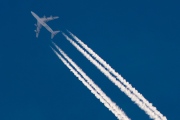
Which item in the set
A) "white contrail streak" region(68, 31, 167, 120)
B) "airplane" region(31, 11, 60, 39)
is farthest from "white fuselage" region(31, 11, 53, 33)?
"white contrail streak" region(68, 31, 167, 120)

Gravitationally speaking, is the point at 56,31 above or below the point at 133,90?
above

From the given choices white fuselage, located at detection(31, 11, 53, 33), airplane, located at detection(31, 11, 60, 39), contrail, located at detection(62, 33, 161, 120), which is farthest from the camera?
white fuselage, located at detection(31, 11, 53, 33)

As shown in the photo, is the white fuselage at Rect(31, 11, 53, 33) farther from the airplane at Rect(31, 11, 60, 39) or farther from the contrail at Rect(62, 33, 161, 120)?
the contrail at Rect(62, 33, 161, 120)

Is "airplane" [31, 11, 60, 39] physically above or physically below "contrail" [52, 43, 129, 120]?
above

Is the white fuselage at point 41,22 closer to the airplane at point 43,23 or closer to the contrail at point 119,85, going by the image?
the airplane at point 43,23

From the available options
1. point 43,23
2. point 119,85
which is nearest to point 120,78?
point 119,85

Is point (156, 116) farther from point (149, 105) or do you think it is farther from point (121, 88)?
point (121, 88)

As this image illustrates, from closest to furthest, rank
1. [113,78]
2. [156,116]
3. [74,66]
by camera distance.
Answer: [156,116] → [113,78] → [74,66]

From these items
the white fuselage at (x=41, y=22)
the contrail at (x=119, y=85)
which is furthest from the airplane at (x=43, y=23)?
the contrail at (x=119, y=85)

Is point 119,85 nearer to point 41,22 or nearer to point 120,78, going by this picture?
point 120,78

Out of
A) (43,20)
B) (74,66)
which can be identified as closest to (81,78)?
(74,66)

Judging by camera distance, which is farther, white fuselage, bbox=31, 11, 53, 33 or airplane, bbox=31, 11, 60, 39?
white fuselage, bbox=31, 11, 53, 33
